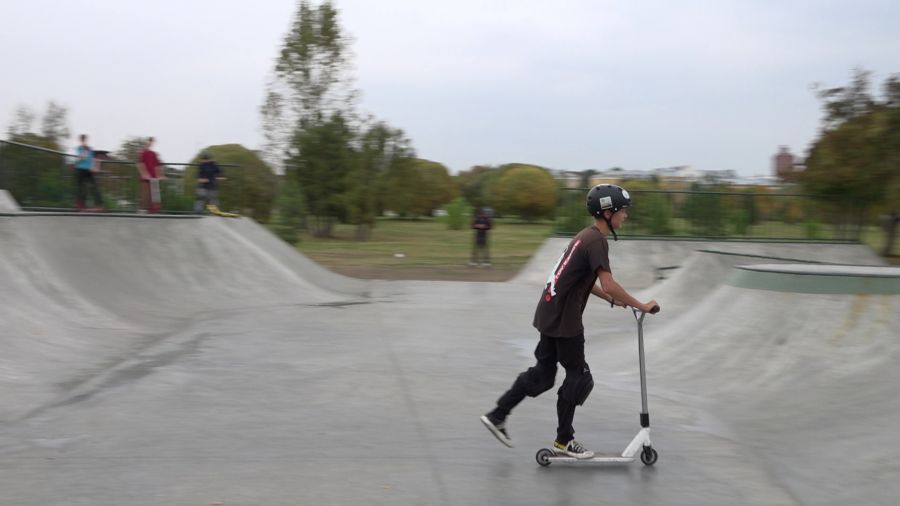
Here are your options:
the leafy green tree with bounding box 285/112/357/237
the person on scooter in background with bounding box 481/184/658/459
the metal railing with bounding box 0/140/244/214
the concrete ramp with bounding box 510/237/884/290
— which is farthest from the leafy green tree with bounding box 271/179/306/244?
the person on scooter in background with bounding box 481/184/658/459

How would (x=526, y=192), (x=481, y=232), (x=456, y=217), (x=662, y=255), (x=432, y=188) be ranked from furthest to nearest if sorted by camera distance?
(x=432, y=188)
(x=526, y=192)
(x=456, y=217)
(x=481, y=232)
(x=662, y=255)

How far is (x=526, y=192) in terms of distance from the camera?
220ft

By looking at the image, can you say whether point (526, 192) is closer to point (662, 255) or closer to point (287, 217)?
point (287, 217)

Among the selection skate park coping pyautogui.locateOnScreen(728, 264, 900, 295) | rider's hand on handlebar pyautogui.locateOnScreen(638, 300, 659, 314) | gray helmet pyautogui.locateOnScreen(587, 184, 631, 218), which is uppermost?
gray helmet pyautogui.locateOnScreen(587, 184, 631, 218)

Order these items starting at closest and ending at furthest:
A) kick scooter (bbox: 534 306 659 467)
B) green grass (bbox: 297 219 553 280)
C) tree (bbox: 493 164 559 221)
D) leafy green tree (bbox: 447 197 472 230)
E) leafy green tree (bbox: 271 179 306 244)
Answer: kick scooter (bbox: 534 306 659 467), green grass (bbox: 297 219 553 280), leafy green tree (bbox: 271 179 306 244), leafy green tree (bbox: 447 197 472 230), tree (bbox: 493 164 559 221)

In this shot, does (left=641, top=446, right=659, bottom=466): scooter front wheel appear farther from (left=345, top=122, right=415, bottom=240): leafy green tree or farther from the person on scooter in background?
(left=345, top=122, right=415, bottom=240): leafy green tree

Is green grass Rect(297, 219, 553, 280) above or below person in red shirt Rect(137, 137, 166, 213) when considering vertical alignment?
below

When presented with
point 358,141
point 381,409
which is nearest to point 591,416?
point 381,409

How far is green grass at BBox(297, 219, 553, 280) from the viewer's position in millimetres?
26703

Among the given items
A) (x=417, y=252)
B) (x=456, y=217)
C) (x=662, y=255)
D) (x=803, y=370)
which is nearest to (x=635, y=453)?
(x=803, y=370)

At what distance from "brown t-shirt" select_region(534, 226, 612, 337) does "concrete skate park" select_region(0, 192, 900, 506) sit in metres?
0.92

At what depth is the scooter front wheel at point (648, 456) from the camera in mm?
5671

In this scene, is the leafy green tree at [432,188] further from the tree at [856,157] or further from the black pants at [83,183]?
the black pants at [83,183]

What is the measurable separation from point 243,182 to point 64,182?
574 centimetres
